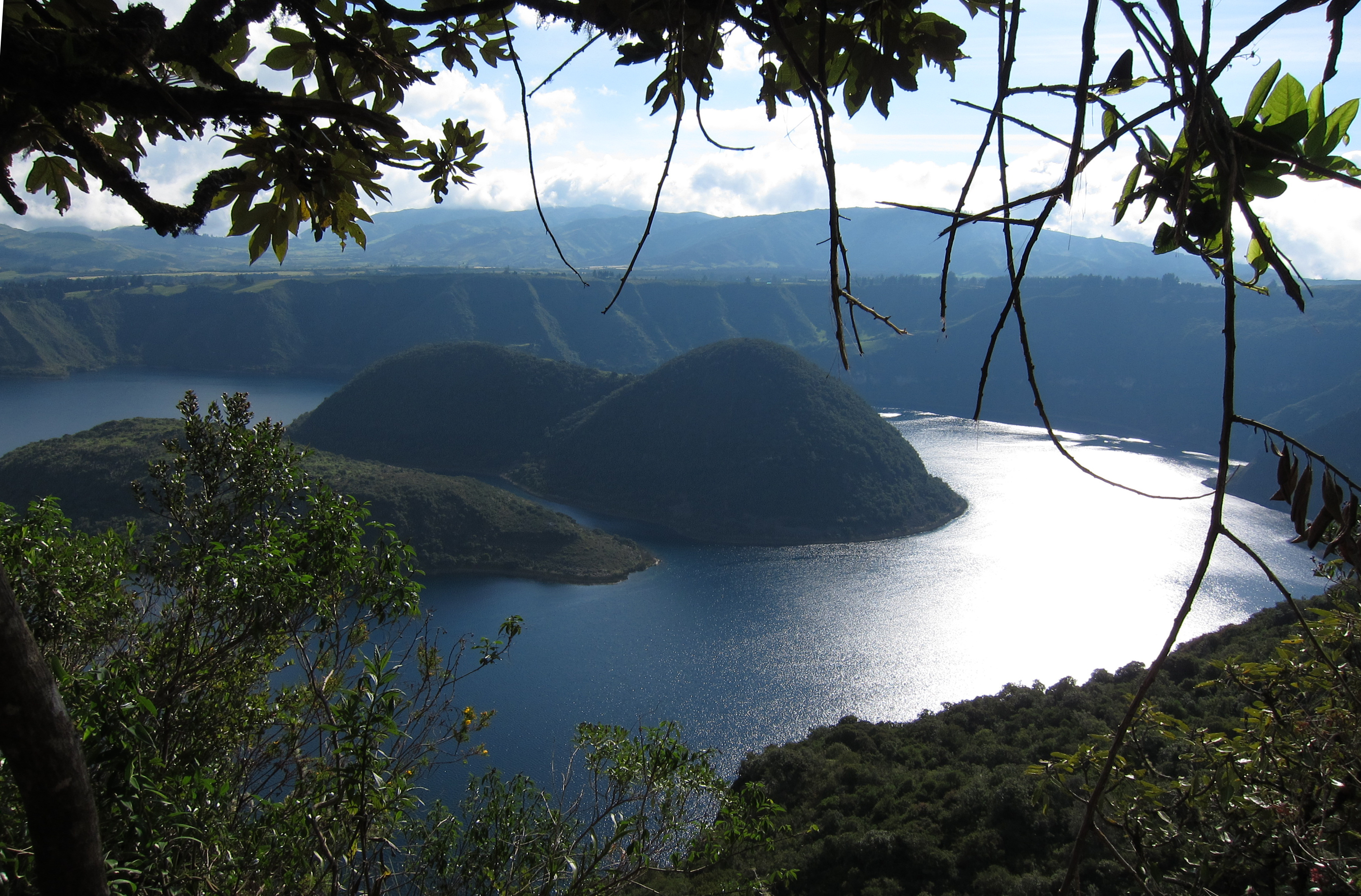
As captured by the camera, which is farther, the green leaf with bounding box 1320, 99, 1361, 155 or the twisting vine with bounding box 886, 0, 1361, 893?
the green leaf with bounding box 1320, 99, 1361, 155

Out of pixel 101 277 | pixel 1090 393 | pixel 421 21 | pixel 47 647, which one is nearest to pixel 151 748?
pixel 47 647

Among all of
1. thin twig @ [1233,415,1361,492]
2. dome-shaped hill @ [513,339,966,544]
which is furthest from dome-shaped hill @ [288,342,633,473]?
thin twig @ [1233,415,1361,492]

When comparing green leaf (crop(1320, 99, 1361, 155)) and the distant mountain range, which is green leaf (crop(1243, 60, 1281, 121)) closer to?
green leaf (crop(1320, 99, 1361, 155))

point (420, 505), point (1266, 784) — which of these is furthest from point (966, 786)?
point (420, 505)

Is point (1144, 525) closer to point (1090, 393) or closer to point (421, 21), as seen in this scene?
point (1090, 393)

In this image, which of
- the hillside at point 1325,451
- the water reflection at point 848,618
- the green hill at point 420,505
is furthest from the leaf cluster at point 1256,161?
the hillside at point 1325,451

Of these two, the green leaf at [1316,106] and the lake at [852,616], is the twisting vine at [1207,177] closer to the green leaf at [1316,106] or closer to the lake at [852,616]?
the green leaf at [1316,106]
